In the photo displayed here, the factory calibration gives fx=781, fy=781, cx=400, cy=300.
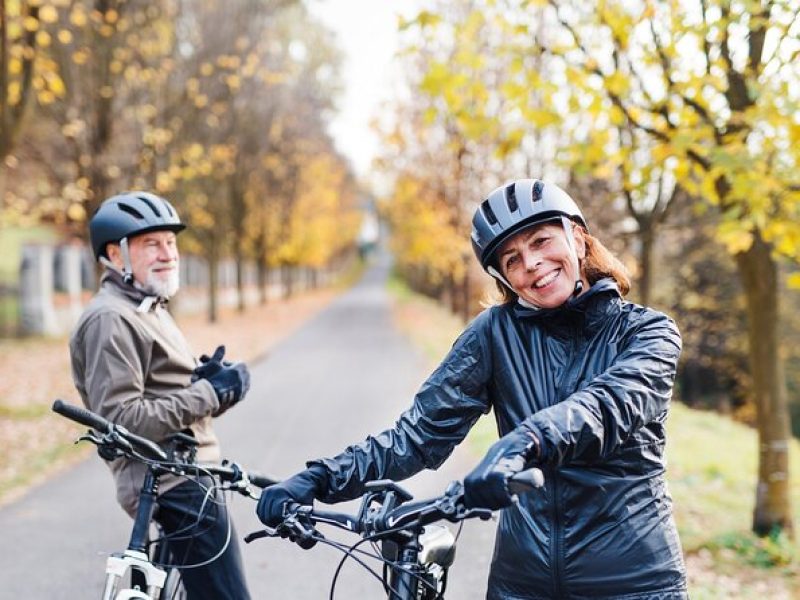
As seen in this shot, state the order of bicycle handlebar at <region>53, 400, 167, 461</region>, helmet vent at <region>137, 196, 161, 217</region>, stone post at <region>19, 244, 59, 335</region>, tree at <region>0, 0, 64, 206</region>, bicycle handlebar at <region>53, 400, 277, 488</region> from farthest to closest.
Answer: stone post at <region>19, 244, 59, 335</region> < tree at <region>0, 0, 64, 206</region> < helmet vent at <region>137, 196, 161, 217</region> < bicycle handlebar at <region>53, 400, 277, 488</region> < bicycle handlebar at <region>53, 400, 167, 461</region>

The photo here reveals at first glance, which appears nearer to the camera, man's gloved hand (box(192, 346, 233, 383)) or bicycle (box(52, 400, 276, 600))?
bicycle (box(52, 400, 276, 600))

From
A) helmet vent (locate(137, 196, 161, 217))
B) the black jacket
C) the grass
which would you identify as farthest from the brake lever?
the grass

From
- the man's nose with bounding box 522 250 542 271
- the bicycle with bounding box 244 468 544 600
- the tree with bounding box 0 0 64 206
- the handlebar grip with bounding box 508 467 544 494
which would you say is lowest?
the bicycle with bounding box 244 468 544 600

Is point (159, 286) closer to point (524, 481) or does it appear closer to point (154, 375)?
point (154, 375)

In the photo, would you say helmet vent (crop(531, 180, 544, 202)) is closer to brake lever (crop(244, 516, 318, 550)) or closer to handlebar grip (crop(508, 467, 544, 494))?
handlebar grip (crop(508, 467, 544, 494))

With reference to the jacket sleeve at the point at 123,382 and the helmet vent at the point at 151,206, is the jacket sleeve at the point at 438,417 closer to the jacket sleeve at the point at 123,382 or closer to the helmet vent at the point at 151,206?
the jacket sleeve at the point at 123,382

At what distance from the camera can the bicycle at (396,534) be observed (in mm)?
1928

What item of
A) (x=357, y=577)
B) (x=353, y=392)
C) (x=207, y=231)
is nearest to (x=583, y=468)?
(x=357, y=577)

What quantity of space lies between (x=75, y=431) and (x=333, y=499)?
357 inches

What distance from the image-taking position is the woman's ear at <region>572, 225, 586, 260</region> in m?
2.43

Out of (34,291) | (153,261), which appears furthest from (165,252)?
(34,291)

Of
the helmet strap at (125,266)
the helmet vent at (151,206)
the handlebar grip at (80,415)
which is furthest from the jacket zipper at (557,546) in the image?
the helmet vent at (151,206)

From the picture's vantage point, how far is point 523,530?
2191mm

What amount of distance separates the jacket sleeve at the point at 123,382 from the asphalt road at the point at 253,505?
6.03ft
